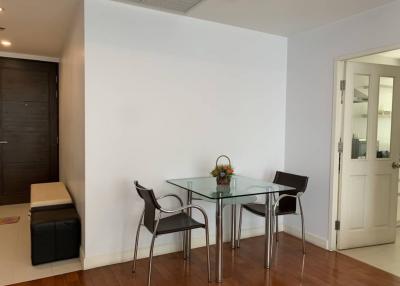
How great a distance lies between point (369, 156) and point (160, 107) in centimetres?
236

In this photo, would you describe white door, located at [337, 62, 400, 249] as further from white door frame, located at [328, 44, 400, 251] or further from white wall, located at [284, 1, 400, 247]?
white wall, located at [284, 1, 400, 247]

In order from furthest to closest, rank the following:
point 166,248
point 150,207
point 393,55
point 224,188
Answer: point 393,55 < point 166,248 < point 224,188 < point 150,207

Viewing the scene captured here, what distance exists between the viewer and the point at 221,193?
2623mm

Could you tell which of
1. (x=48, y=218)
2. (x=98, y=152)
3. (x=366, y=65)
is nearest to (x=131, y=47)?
(x=98, y=152)

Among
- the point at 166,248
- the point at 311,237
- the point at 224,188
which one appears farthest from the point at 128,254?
the point at 311,237

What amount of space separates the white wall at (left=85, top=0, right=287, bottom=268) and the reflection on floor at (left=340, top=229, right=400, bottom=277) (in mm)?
1082

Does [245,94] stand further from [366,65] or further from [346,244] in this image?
[346,244]

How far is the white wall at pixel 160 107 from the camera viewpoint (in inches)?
113

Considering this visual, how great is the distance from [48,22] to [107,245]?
98.9 inches

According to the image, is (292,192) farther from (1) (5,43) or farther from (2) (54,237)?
(1) (5,43)

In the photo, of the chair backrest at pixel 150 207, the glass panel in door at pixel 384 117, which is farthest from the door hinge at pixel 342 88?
the chair backrest at pixel 150 207

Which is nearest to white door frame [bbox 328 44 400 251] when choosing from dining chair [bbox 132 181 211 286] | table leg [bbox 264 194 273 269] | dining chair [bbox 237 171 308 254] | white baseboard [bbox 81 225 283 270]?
dining chair [bbox 237 171 308 254]

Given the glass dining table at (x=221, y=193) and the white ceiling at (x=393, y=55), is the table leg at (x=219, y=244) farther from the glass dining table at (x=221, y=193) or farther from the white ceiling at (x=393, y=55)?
the white ceiling at (x=393, y=55)

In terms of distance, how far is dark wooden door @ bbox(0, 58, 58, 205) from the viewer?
5016mm
